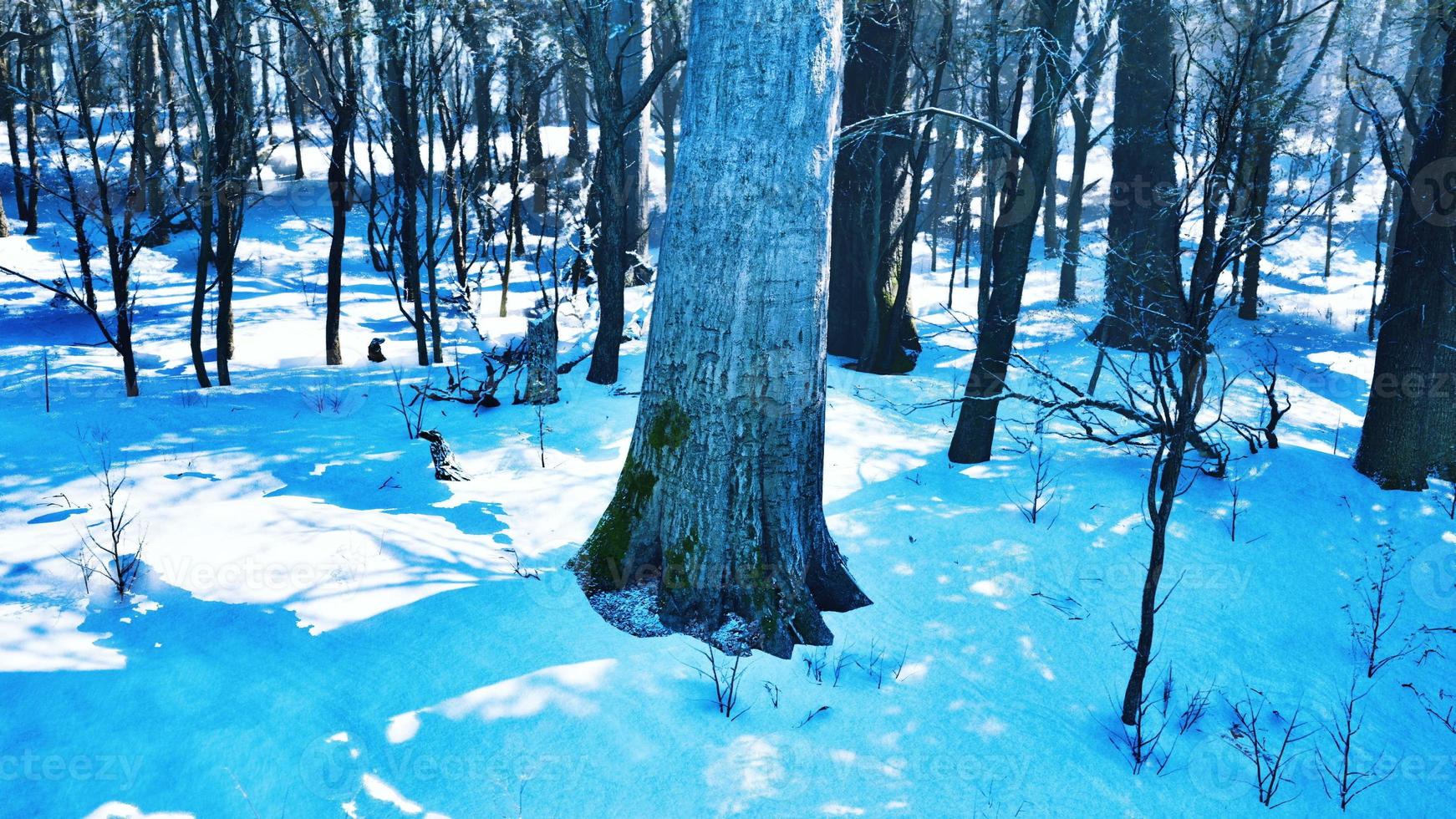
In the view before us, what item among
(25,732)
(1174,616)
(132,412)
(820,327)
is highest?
(820,327)

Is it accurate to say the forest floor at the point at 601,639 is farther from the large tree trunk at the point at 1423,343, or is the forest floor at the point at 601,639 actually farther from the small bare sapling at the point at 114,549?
the large tree trunk at the point at 1423,343

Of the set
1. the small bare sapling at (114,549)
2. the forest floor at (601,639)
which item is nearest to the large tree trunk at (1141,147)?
the forest floor at (601,639)

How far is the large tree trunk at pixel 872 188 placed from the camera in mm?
10438

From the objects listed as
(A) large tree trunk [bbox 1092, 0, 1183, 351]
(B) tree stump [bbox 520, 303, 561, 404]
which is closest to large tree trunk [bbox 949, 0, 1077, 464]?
(B) tree stump [bbox 520, 303, 561, 404]

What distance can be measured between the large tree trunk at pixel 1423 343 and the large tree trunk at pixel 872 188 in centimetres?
523

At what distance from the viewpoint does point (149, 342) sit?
1177 centimetres

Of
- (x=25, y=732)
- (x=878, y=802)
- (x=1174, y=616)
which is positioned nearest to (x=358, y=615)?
(x=25, y=732)

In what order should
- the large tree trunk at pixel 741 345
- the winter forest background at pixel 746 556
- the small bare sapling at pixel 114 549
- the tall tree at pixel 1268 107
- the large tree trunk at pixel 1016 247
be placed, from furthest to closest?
the tall tree at pixel 1268 107 < the large tree trunk at pixel 1016 247 < the large tree trunk at pixel 741 345 < the small bare sapling at pixel 114 549 < the winter forest background at pixel 746 556

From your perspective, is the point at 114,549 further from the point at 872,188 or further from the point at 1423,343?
the point at 872,188

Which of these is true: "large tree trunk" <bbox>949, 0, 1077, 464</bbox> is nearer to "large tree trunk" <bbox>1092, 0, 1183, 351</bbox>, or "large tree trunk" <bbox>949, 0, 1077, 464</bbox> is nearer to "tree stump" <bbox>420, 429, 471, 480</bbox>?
"tree stump" <bbox>420, 429, 471, 480</bbox>

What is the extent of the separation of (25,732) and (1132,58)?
14.4m

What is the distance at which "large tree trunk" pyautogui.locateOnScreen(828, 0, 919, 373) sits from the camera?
10.4 m

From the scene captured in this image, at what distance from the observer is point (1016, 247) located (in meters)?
6.23

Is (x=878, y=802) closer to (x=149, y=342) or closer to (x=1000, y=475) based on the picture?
(x=1000, y=475)
